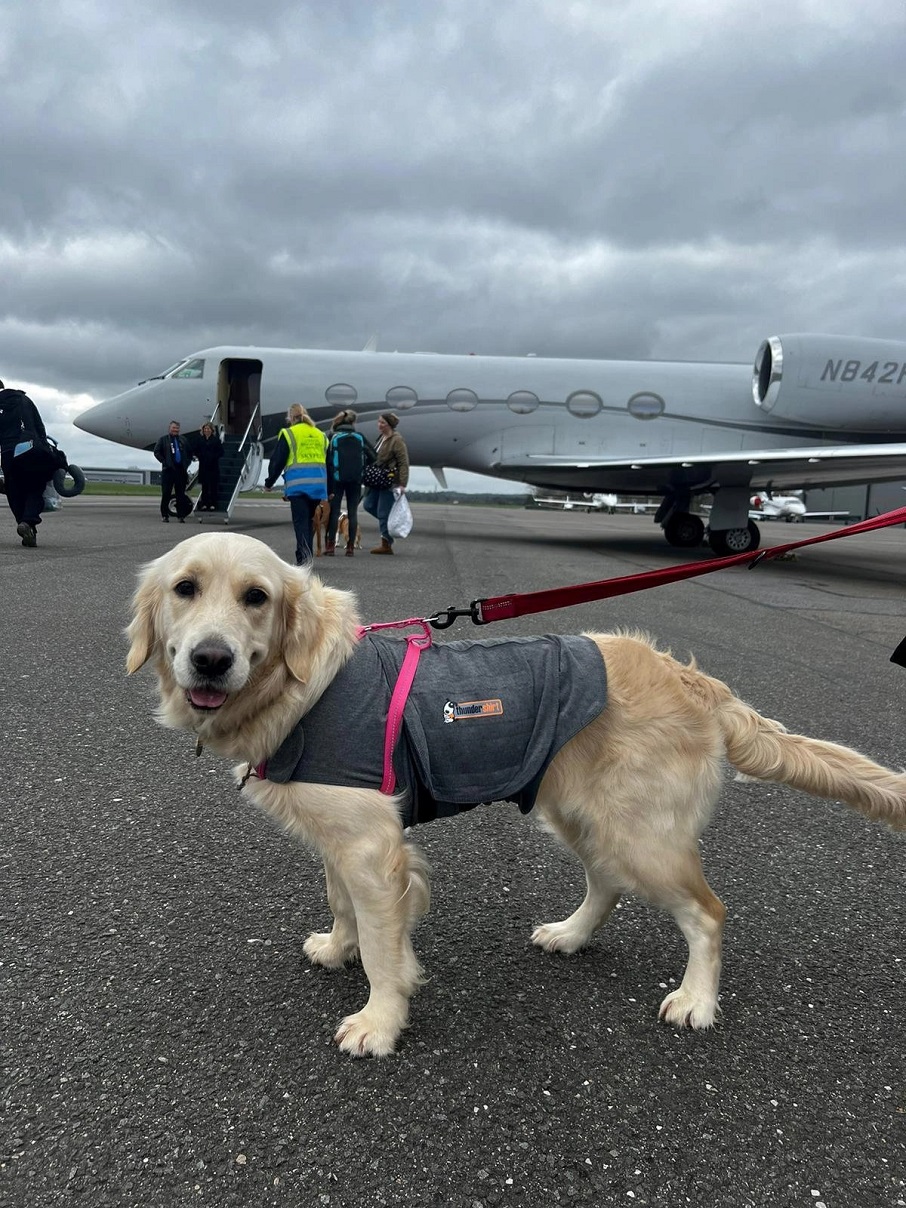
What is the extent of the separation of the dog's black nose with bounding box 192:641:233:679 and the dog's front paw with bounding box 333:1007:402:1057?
0.94 metres

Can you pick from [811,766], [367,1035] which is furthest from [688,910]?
[367,1035]

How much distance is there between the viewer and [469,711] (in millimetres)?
2090

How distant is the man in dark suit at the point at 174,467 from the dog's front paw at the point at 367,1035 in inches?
696

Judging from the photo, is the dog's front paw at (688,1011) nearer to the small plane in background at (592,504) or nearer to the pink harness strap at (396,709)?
the pink harness strap at (396,709)

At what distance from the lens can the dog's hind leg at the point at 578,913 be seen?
2350 millimetres

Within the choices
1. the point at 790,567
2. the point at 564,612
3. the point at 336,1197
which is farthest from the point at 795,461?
the point at 336,1197

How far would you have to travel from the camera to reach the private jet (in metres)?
18.6

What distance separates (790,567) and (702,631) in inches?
366

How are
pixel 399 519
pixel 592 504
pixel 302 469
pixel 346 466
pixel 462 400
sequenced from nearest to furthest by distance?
pixel 302 469
pixel 346 466
pixel 399 519
pixel 462 400
pixel 592 504

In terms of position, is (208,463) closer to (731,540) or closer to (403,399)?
(403,399)

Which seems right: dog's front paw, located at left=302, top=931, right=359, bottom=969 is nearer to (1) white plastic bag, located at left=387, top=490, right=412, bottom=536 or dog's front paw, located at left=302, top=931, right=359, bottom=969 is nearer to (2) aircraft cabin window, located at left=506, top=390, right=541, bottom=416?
(1) white plastic bag, located at left=387, top=490, right=412, bottom=536

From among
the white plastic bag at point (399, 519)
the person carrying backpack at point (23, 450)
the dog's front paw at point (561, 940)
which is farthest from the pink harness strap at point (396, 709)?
the white plastic bag at point (399, 519)

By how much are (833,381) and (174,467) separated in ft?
50.8

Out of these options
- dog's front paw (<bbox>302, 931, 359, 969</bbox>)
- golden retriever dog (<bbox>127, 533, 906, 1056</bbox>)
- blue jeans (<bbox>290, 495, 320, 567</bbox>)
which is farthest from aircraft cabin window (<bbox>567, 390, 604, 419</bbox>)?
dog's front paw (<bbox>302, 931, 359, 969</bbox>)
